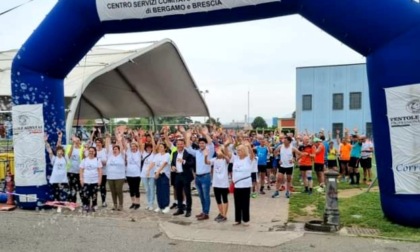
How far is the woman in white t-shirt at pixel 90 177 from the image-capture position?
9547 mm

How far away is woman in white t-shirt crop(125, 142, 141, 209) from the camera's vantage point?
32.2ft

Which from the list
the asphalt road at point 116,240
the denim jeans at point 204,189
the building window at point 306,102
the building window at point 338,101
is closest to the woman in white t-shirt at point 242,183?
the denim jeans at point 204,189

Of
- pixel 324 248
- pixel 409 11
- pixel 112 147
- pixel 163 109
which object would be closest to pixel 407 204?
pixel 324 248

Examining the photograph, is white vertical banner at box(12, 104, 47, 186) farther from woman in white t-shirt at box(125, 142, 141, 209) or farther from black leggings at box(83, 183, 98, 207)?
woman in white t-shirt at box(125, 142, 141, 209)

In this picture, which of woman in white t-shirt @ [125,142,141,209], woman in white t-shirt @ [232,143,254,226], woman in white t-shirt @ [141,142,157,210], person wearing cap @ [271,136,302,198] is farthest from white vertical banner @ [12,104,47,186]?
person wearing cap @ [271,136,302,198]

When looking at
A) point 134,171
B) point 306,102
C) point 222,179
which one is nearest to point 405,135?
point 222,179

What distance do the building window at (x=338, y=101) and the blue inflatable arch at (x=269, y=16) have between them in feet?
104

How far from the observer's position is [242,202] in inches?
321

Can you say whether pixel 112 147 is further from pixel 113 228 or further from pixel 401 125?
pixel 401 125

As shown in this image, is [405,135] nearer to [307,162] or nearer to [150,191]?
[307,162]

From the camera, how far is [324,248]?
21.1 ft

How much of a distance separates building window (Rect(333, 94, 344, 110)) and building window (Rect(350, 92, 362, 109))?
817mm

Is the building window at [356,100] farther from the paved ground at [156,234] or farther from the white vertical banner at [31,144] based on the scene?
the white vertical banner at [31,144]

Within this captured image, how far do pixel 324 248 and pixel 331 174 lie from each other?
166 cm
